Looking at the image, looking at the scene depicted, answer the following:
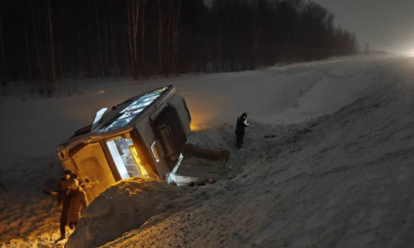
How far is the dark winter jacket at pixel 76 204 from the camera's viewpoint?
5570 millimetres

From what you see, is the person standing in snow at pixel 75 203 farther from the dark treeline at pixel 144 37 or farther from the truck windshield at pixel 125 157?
the dark treeline at pixel 144 37

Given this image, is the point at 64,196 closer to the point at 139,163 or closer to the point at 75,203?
the point at 75,203

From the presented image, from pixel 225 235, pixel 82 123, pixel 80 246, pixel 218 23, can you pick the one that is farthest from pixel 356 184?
pixel 218 23

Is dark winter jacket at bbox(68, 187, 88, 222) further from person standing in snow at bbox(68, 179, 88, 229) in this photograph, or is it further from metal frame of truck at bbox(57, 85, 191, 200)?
metal frame of truck at bbox(57, 85, 191, 200)

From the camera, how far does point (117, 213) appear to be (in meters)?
4.20

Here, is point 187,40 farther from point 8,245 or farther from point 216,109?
point 8,245

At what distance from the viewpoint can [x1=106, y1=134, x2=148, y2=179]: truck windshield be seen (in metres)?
5.55

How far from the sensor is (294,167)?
171 inches

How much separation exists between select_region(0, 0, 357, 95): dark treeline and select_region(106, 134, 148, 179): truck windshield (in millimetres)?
11843

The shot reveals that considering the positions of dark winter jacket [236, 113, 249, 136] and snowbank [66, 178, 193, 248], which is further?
dark winter jacket [236, 113, 249, 136]

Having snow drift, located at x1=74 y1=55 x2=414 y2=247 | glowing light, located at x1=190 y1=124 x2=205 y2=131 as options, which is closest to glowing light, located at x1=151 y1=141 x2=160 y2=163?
snow drift, located at x1=74 y1=55 x2=414 y2=247

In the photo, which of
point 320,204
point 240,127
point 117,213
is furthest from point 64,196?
point 240,127

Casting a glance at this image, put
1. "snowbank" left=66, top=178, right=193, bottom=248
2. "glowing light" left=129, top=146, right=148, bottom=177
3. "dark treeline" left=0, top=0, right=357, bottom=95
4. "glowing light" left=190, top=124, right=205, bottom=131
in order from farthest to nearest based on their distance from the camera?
"dark treeline" left=0, top=0, right=357, bottom=95, "glowing light" left=190, top=124, right=205, bottom=131, "glowing light" left=129, top=146, right=148, bottom=177, "snowbank" left=66, top=178, right=193, bottom=248

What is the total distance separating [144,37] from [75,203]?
27.6 m
